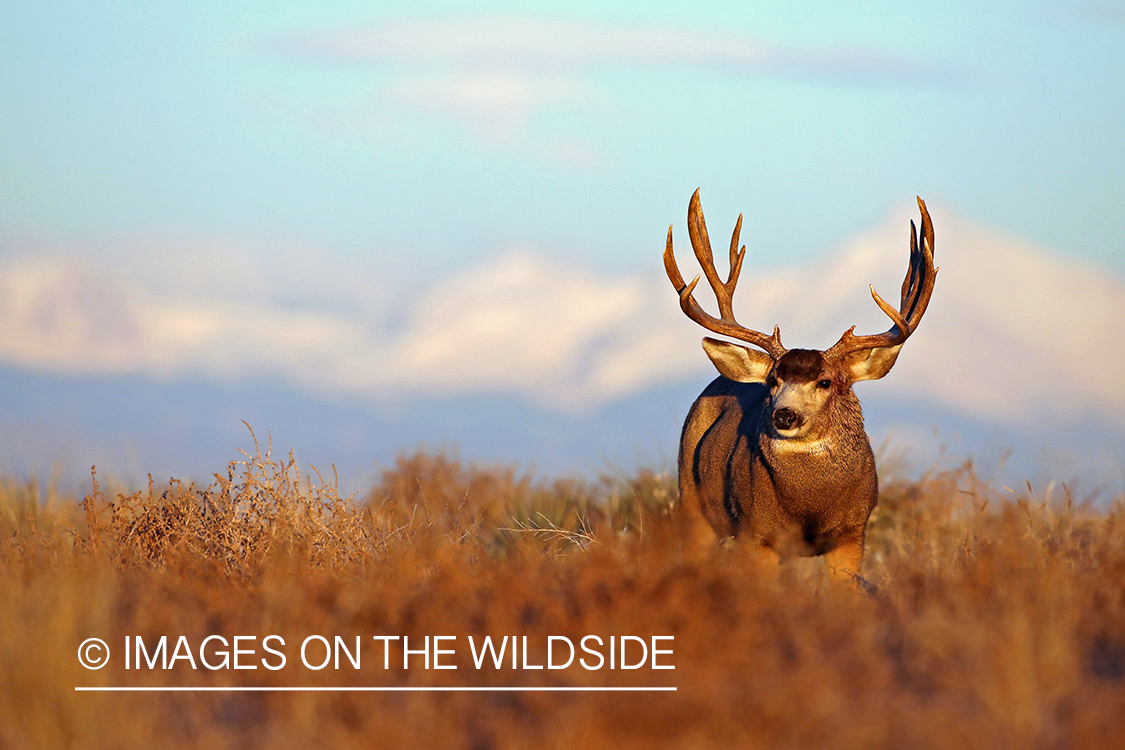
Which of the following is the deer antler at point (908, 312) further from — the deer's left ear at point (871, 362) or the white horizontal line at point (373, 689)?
the white horizontal line at point (373, 689)

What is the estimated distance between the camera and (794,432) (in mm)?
8500

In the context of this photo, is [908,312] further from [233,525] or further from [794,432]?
[233,525]

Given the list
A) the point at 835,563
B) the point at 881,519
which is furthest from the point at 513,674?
the point at 881,519

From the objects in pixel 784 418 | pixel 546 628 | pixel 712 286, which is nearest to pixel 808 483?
pixel 784 418

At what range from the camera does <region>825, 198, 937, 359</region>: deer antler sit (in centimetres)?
897

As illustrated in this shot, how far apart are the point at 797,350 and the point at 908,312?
43.0 inches

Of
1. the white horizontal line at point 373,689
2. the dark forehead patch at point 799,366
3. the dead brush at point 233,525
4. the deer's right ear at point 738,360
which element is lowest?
the white horizontal line at point 373,689

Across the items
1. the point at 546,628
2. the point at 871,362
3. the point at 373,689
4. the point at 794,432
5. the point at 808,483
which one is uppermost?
the point at 871,362

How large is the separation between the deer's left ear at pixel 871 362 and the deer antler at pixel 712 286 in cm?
48

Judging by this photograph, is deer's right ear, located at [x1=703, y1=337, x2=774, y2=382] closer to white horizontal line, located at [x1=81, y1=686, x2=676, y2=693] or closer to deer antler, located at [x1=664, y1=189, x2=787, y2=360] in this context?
deer antler, located at [x1=664, y1=189, x2=787, y2=360]

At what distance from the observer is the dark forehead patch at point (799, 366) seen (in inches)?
338

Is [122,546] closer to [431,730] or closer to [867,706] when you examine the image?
[431,730]

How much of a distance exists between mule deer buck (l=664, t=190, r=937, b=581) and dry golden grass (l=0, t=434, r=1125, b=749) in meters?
0.97

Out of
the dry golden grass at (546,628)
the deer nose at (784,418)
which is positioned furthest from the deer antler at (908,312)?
the dry golden grass at (546,628)
